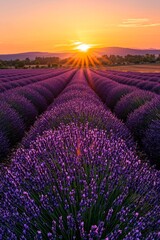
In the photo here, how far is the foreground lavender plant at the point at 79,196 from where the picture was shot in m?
2.02

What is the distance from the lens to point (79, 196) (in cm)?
233

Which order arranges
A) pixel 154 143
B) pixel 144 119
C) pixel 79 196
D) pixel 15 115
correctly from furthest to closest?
pixel 15 115
pixel 144 119
pixel 154 143
pixel 79 196

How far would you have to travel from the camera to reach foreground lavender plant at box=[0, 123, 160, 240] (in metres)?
2.02

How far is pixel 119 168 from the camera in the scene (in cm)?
253

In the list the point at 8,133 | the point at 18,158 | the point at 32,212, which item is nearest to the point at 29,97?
the point at 8,133

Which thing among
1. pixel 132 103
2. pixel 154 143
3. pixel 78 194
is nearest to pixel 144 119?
pixel 154 143

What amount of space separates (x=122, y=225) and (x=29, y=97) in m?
10.0

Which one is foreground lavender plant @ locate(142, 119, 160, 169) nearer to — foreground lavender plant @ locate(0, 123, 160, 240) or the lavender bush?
foreground lavender plant @ locate(0, 123, 160, 240)

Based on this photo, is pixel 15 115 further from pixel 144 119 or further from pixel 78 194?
pixel 78 194

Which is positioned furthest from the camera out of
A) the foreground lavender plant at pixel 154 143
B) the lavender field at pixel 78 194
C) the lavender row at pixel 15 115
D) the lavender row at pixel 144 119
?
the lavender row at pixel 15 115

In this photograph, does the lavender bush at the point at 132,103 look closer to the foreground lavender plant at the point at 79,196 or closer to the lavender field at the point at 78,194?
the lavender field at the point at 78,194

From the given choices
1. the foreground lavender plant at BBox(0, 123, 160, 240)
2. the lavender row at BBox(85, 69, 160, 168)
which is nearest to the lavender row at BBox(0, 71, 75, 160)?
the lavender row at BBox(85, 69, 160, 168)

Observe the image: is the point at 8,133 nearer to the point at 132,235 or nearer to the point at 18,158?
the point at 18,158

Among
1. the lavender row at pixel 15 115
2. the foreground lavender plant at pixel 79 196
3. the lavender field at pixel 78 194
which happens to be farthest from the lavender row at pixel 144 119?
the foreground lavender plant at pixel 79 196
